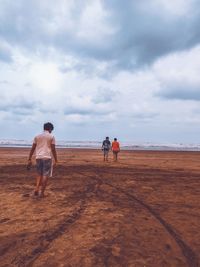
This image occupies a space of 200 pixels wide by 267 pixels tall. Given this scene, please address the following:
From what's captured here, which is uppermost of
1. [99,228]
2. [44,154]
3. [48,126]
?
[48,126]

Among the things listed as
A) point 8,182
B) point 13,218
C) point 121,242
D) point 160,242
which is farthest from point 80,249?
point 8,182

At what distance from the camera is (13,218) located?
746 cm

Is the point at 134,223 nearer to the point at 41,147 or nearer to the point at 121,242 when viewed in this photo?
the point at 121,242

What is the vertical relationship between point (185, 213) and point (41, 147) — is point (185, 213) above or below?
below

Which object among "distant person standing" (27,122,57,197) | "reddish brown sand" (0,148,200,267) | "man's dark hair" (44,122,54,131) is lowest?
"reddish brown sand" (0,148,200,267)

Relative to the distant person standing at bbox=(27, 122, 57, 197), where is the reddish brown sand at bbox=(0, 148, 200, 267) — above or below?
below

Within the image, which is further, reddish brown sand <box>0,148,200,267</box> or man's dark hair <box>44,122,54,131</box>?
man's dark hair <box>44,122,54,131</box>

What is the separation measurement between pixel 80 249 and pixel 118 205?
354 cm

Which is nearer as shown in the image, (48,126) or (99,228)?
(99,228)

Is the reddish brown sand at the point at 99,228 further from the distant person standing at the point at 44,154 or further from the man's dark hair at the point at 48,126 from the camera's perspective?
the man's dark hair at the point at 48,126

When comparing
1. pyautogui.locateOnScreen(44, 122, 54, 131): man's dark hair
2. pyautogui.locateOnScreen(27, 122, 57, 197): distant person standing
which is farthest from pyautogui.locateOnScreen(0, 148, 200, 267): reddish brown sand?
pyautogui.locateOnScreen(44, 122, 54, 131): man's dark hair

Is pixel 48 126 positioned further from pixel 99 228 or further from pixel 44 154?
pixel 99 228

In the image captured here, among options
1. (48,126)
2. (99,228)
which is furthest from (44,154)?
(99,228)

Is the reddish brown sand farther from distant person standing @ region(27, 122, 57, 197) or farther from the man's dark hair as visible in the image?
the man's dark hair
